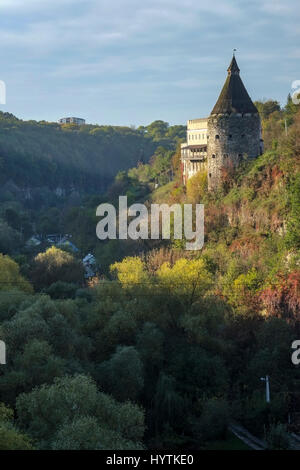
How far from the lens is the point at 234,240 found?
36312 millimetres

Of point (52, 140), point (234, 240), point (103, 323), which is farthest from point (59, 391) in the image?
point (52, 140)

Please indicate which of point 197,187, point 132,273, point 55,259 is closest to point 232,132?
point 197,187

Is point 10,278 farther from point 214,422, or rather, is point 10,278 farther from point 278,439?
point 278,439

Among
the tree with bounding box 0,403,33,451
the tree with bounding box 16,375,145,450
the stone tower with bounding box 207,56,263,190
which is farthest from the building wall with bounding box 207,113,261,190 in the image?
the tree with bounding box 0,403,33,451

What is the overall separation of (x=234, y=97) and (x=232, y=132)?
216 centimetres

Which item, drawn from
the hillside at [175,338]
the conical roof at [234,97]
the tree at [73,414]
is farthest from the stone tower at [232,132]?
the tree at [73,414]

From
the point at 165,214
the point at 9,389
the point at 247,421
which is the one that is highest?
the point at 165,214

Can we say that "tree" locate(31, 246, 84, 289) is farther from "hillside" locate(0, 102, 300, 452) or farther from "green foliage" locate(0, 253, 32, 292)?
"green foliage" locate(0, 253, 32, 292)

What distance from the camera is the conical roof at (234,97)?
4041 cm

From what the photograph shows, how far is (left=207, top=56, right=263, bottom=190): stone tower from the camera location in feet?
132

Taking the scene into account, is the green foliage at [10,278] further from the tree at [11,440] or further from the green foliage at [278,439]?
the tree at [11,440]
